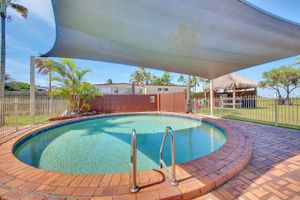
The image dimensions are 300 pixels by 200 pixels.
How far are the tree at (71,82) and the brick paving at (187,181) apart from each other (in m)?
7.31

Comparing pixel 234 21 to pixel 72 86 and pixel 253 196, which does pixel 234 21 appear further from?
pixel 72 86

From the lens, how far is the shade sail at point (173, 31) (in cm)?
210

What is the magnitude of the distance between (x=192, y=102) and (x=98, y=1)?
1013 centimetres

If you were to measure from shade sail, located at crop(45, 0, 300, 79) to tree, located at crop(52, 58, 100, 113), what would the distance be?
5.84 m

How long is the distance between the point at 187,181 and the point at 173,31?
254 centimetres

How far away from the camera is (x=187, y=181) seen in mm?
2020

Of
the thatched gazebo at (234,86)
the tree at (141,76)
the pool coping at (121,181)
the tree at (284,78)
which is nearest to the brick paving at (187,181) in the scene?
the pool coping at (121,181)

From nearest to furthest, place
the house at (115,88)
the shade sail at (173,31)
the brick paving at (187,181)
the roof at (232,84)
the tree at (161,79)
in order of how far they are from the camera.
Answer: the brick paving at (187,181) < the shade sail at (173,31) < the roof at (232,84) < the house at (115,88) < the tree at (161,79)

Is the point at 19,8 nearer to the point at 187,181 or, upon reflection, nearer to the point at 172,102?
the point at 187,181

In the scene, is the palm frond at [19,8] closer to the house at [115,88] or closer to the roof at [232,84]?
the house at [115,88]

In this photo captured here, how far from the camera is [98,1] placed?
204cm

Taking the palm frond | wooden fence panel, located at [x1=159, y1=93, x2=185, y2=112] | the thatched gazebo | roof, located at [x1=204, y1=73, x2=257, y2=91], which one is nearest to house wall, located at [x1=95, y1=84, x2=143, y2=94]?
wooden fence panel, located at [x1=159, y1=93, x2=185, y2=112]

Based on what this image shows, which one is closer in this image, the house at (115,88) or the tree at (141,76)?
the house at (115,88)

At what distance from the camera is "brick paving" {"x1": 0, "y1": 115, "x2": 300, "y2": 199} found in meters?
1.79
